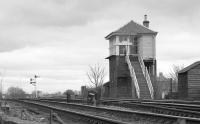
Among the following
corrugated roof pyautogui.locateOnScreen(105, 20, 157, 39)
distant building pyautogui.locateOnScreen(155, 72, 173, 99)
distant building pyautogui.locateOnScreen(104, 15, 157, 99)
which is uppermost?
corrugated roof pyautogui.locateOnScreen(105, 20, 157, 39)

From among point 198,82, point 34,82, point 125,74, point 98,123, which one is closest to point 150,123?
point 98,123

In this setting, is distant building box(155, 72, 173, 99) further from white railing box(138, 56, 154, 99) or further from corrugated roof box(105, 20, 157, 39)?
corrugated roof box(105, 20, 157, 39)

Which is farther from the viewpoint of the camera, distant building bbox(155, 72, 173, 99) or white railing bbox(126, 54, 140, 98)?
distant building bbox(155, 72, 173, 99)

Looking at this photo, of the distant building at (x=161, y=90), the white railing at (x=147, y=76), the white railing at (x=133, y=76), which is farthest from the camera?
the distant building at (x=161, y=90)

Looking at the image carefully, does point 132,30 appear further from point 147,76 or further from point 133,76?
point 133,76

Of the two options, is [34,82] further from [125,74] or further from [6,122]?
[6,122]

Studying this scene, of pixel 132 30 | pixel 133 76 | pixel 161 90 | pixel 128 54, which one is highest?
pixel 132 30

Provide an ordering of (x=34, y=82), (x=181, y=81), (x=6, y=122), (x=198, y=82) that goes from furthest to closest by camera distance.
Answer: (x=34, y=82)
(x=181, y=81)
(x=198, y=82)
(x=6, y=122)

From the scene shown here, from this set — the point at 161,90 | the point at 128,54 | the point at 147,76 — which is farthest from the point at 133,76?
the point at 161,90

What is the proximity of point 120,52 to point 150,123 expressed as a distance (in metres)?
38.9

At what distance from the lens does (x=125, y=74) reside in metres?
53.4

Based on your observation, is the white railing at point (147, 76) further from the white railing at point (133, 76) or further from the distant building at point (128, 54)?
the white railing at point (133, 76)

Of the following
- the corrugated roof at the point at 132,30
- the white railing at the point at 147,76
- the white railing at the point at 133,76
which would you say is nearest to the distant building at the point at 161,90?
the white railing at the point at 147,76

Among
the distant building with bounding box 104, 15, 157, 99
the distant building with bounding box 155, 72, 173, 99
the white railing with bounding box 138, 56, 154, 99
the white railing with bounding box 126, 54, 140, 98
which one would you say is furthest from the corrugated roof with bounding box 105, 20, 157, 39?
the distant building with bounding box 155, 72, 173, 99
